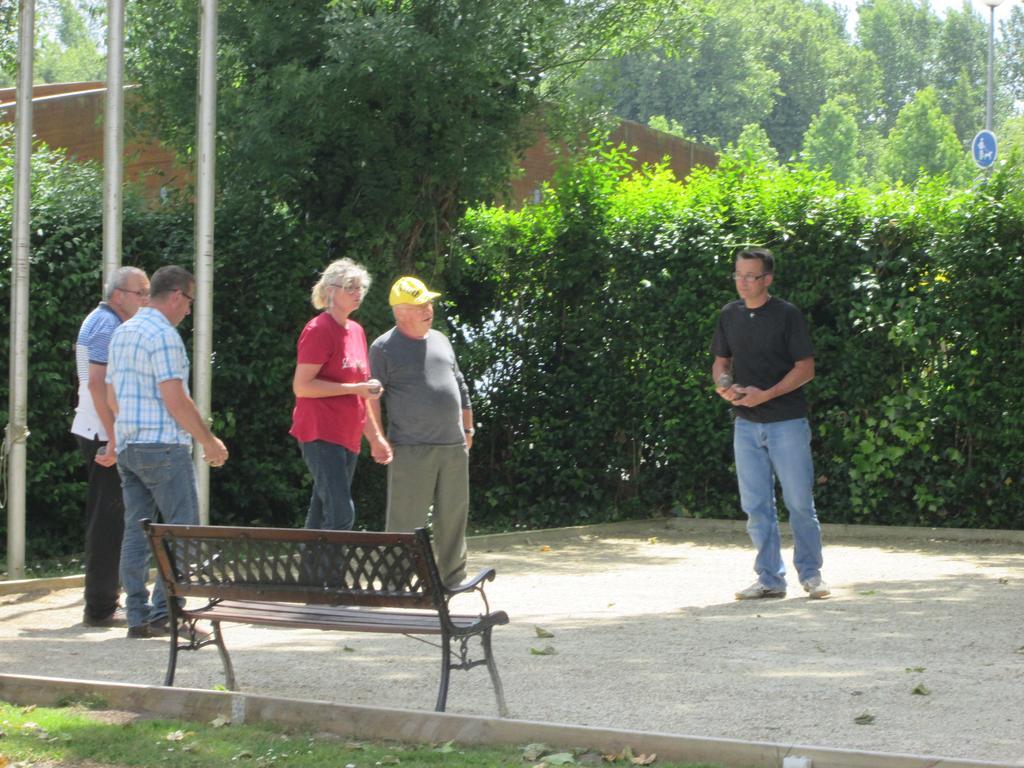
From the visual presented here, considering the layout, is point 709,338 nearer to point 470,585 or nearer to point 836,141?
point 470,585

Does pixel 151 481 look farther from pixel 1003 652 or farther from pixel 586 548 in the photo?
pixel 586 548

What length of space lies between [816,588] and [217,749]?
4.57m

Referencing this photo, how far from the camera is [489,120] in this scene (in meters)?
12.8

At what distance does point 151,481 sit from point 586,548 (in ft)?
17.0

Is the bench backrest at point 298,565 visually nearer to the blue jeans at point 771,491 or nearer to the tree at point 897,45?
the blue jeans at point 771,491

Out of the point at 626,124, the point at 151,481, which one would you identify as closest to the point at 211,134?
the point at 151,481

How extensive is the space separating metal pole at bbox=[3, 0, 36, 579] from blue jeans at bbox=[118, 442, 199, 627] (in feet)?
7.30

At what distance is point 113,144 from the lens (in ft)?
31.6

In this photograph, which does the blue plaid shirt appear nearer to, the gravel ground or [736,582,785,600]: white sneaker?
the gravel ground

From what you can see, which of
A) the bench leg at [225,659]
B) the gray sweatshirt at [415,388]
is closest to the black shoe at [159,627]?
the bench leg at [225,659]

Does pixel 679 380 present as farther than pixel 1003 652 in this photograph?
Yes

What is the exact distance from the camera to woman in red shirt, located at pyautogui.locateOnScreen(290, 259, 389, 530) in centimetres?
817

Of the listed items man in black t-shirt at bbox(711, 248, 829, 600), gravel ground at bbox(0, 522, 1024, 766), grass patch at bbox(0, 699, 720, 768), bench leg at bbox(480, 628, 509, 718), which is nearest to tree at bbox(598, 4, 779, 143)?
gravel ground at bbox(0, 522, 1024, 766)

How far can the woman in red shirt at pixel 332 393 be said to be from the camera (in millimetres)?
8172
